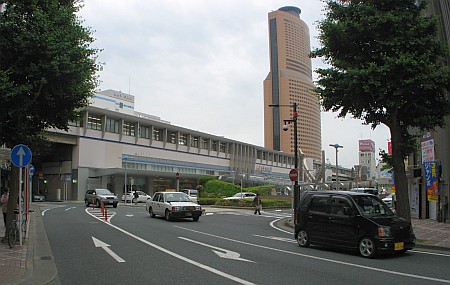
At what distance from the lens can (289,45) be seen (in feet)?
189

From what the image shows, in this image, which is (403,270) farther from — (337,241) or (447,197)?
(447,197)

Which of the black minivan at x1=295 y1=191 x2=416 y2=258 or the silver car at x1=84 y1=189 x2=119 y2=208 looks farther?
the silver car at x1=84 y1=189 x2=119 y2=208

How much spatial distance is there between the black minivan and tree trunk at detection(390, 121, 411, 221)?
11.6ft

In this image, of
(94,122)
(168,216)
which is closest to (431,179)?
(168,216)

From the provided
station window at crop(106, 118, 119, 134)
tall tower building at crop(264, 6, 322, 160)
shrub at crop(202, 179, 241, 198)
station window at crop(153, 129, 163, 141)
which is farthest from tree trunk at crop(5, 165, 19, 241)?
station window at crop(153, 129, 163, 141)

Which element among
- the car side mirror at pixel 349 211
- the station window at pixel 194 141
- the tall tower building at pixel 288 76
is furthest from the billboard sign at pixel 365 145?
the car side mirror at pixel 349 211

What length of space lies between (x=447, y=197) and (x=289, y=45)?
39180mm

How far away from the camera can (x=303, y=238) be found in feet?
42.2

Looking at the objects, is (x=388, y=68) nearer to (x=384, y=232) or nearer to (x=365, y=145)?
(x=384, y=232)

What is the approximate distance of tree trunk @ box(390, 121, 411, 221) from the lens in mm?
14945

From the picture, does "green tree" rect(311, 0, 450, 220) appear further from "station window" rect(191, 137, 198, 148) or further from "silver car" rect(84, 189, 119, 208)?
"station window" rect(191, 137, 198, 148)

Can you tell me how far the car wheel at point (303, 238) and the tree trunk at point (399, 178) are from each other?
440 centimetres

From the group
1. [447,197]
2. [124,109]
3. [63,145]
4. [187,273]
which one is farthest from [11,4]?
[124,109]

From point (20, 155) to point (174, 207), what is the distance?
11067mm
